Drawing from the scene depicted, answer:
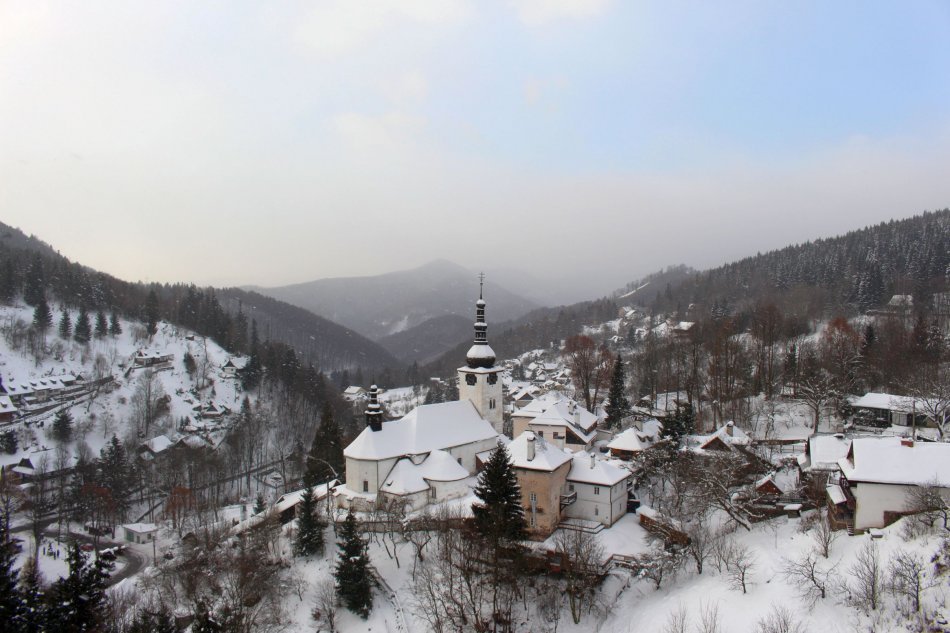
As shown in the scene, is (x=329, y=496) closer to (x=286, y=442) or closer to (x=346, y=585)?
(x=346, y=585)

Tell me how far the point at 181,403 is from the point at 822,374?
7424 centimetres

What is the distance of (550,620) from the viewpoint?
24250mm

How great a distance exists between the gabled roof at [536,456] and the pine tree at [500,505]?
127 inches

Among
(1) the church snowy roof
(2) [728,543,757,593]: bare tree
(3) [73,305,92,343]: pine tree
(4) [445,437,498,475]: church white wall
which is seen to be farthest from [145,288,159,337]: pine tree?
(2) [728,543,757,593]: bare tree

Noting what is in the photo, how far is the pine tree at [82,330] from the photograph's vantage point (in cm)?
7891

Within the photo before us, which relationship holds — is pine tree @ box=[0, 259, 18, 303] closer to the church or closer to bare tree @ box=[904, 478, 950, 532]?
the church

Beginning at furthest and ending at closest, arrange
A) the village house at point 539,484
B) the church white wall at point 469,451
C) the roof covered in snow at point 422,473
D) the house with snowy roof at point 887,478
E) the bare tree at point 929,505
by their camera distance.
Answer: the church white wall at point 469,451
the roof covered in snow at point 422,473
the village house at point 539,484
the house with snowy roof at point 887,478
the bare tree at point 929,505

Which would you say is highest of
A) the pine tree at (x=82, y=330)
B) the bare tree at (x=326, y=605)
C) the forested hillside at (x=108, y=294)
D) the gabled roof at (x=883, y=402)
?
the forested hillside at (x=108, y=294)

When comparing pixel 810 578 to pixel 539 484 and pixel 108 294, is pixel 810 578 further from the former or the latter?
pixel 108 294

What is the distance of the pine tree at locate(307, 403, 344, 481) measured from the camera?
39.0m

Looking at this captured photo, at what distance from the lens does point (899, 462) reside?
2312cm

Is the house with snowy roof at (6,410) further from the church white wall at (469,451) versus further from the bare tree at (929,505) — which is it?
the bare tree at (929,505)

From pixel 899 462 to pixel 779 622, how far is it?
10089mm

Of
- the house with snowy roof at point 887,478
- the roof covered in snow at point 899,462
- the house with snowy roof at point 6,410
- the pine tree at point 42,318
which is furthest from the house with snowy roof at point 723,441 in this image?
the pine tree at point 42,318
